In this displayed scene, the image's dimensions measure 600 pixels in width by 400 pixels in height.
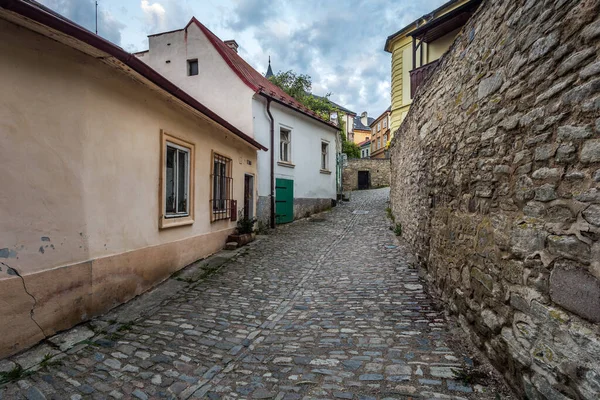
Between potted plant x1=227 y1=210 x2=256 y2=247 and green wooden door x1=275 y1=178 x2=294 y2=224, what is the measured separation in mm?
2641

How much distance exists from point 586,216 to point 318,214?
12.7 m

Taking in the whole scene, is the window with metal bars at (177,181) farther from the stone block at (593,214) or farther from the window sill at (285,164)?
the window sill at (285,164)

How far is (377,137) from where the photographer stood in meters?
41.1

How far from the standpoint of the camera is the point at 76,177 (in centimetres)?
363

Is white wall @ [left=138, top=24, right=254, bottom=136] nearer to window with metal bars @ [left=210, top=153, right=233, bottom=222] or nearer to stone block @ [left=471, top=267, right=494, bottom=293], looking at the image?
window with metal bars @ [left=210, top=153, right=233, bottom=222]

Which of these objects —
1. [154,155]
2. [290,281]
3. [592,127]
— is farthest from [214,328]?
[592,127]

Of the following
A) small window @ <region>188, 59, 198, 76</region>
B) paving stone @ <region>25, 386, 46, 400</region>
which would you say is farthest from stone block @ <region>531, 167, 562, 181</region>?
small window @ <region>188, 59, 198, 76</region>

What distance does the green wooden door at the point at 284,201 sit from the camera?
39.0 feet

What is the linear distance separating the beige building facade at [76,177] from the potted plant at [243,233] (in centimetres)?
250

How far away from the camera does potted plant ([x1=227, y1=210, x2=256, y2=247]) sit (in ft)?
27.0

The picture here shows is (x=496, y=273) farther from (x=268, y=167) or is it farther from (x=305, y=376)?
(x=268, y=167)

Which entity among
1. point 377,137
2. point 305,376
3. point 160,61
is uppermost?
point 377,137

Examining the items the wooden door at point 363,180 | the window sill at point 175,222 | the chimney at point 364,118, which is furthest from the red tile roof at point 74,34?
the chimney at point 364,118

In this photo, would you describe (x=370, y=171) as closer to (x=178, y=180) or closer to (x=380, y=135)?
(x=380, y=135)
